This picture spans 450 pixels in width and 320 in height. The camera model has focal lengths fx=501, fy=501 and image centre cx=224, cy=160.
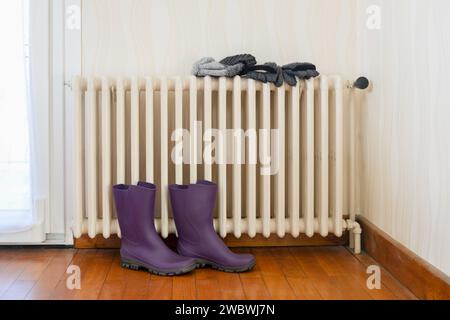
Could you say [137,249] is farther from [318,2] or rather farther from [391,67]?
[318,2]

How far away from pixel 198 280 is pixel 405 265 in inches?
23.9

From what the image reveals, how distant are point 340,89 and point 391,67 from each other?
0.62ft

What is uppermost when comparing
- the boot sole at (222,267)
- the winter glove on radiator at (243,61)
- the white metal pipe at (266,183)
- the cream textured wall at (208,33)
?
the cream textured wall at (208,33)

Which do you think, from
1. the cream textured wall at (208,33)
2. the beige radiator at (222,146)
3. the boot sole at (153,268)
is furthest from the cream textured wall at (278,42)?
the boot sole at (153,268)

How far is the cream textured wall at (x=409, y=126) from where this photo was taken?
1278 mm

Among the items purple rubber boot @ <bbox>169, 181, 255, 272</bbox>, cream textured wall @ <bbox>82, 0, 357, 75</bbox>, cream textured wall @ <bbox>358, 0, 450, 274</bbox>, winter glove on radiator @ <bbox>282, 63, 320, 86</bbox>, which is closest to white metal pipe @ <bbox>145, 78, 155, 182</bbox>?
purple rubber boot @ <bbox>169, 181, 255, 272</bbox>

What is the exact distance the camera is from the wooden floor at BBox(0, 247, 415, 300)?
1.38 meters

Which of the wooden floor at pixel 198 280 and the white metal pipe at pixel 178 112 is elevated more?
the white metal pipe at pixel 178 112

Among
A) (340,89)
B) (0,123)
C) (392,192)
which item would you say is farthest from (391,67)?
(0,123)

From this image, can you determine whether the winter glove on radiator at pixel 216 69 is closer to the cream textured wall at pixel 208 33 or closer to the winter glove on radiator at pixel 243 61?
the winter glove on radiator at pixel 243 61

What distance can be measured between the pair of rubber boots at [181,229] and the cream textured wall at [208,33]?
19.7 inches

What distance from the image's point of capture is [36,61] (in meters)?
1.77

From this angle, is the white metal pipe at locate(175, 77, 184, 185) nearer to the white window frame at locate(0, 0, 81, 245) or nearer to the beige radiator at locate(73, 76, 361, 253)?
the beige radiator at locate(73, 76, 361, 253)

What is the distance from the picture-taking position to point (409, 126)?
57.5 inches
